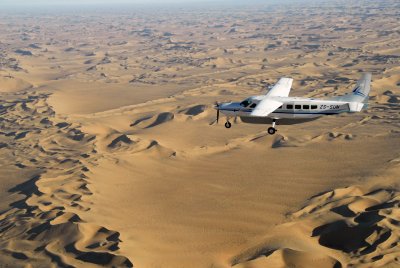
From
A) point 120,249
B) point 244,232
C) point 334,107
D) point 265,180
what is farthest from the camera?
point 265,180

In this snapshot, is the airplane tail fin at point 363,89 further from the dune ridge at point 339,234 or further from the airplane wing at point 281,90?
the dune ridge at point 339,234

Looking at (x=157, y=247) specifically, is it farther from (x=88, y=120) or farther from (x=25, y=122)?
(x=25, y=122)

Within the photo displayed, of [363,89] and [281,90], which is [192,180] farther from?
[363,89]

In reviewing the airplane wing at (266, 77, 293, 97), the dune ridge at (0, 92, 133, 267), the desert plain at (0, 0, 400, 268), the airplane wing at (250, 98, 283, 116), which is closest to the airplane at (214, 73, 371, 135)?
the airplane wing at (250, 98, 283, 116)

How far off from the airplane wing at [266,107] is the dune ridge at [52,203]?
10.2 m

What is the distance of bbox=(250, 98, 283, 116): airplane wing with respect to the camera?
81.0 ft

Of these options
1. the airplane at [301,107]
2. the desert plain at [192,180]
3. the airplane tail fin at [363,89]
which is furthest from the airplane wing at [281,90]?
the desert plain at [192,180]

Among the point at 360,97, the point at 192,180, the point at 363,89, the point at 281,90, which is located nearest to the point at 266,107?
the point at 360,97

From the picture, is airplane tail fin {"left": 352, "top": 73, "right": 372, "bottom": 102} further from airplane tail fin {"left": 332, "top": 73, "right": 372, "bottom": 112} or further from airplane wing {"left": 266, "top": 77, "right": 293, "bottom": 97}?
airplane wing {"left": 266, "top": 77, "right": 293, "bottom": 97}

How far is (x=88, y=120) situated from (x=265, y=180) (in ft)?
86.2

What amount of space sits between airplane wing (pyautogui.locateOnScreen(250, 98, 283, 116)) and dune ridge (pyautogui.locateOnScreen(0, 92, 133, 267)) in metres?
10.2

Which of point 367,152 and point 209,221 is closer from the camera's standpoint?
point 209,221

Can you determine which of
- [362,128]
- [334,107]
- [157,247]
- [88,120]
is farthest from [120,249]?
[88,120]

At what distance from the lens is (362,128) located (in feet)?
134
